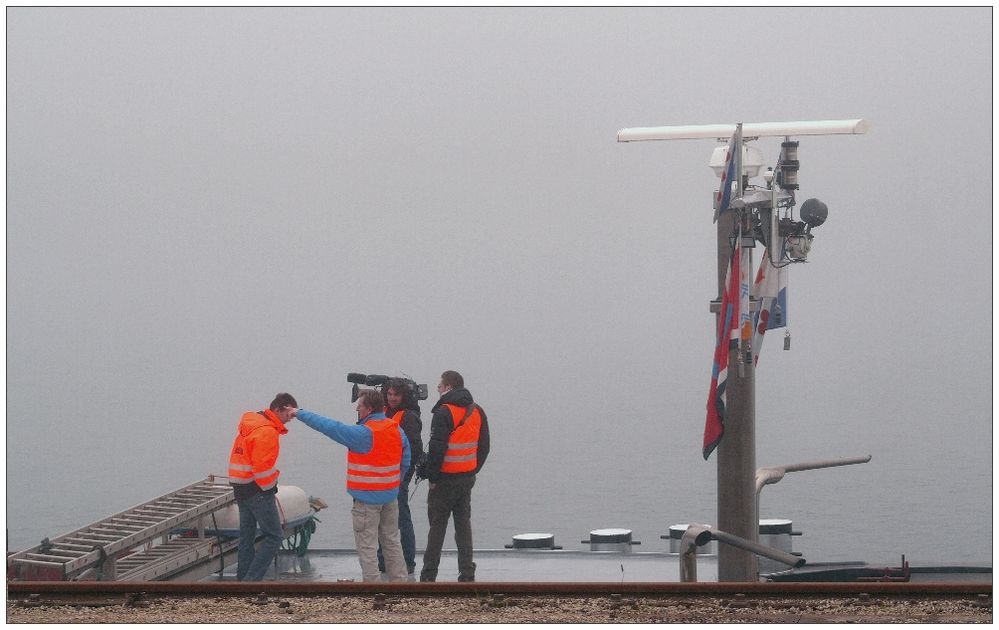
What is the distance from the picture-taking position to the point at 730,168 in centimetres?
953

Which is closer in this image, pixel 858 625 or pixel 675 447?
pixel 858 625

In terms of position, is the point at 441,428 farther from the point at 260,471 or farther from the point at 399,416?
the point at 260,471

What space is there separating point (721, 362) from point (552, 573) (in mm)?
2636

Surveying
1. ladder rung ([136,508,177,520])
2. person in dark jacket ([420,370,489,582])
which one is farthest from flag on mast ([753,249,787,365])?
ladder rung ([136,508,177,520])

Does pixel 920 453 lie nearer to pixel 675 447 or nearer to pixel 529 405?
pixel 675 447

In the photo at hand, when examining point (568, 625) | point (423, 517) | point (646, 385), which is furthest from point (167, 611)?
point (646, 385)

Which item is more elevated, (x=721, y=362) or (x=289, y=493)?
(x=721, y=362)

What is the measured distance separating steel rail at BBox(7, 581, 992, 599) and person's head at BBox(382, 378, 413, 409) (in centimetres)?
153

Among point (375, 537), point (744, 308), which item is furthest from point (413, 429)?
point (744, 308)

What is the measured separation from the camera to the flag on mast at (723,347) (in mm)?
9578

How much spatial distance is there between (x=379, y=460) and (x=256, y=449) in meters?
0.86

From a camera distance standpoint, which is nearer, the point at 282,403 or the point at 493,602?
the point at 493,602

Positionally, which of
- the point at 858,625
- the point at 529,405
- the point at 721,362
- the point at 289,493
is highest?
the point at 529,405

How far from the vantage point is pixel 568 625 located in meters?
7.32
